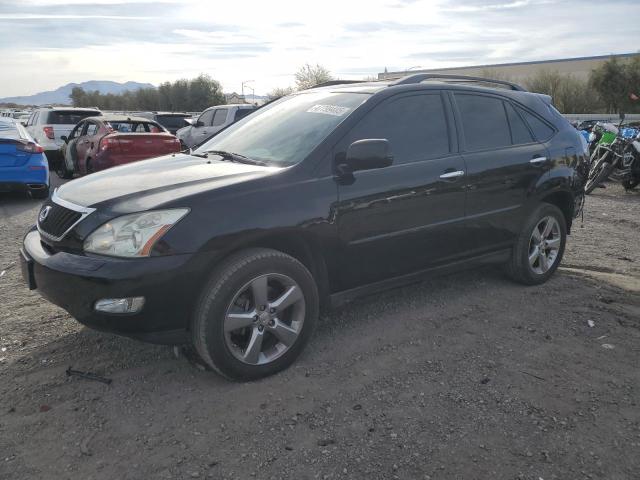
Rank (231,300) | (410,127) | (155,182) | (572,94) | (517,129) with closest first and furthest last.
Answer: (231,300) < (155,182) < (410,127) < (517,129) < (572,94)

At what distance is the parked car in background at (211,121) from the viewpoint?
16.0m

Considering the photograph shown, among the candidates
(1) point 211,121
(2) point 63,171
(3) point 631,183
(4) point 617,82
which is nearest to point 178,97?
(4) point 617,82

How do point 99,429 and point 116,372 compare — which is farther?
point 116,372

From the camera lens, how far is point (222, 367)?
3.13m

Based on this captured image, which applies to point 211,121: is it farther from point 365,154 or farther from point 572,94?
point 572,94

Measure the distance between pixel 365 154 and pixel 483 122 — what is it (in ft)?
5.22

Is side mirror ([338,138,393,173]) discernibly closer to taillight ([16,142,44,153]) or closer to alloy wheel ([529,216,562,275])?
alloy wheel ([529,216,562,275])

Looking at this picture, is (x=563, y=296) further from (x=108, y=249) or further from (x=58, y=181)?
(x=58, y=181)

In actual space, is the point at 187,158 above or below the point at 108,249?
above

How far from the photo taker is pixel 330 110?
397 cm

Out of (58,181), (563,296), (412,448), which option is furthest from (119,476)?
(58,181)

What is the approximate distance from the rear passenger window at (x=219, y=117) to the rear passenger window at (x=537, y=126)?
12.4m

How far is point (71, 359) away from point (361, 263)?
1.99 metres

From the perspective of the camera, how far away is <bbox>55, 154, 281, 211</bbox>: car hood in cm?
314
